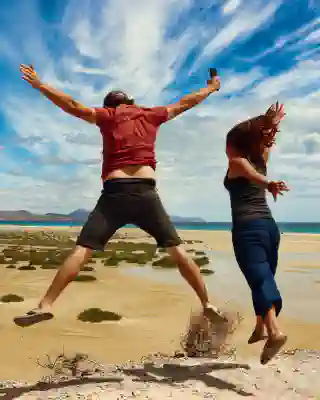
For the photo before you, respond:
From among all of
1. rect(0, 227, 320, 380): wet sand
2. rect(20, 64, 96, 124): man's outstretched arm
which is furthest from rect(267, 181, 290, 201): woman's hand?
rect(0, 227, 320, 380): wet sand

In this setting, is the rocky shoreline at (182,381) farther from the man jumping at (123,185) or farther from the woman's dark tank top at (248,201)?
the woman's dark tank top at (248,201)

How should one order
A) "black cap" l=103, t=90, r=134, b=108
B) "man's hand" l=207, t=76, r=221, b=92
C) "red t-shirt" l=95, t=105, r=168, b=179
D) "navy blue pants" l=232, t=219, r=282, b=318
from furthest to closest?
"man's hand" l=207, t=76, r=221, b=92 < "black cap" l=103, t=90, r=134, b=108 < "red t-shirt" l=95, t=105, r=168, b=179 < "navy blue pants" l=232, t=219, r=282, b=318

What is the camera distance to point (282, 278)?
21.8 metres

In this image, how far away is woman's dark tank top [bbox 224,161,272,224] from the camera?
A: 4.88 metres

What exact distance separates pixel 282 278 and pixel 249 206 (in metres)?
17.8

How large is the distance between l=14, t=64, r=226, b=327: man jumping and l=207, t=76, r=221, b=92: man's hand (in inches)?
24.0

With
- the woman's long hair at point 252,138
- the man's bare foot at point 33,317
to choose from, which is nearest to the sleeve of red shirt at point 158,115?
the woman's long hair at point 252,138

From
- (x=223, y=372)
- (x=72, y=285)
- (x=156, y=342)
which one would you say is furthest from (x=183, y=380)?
(x=72, y=285)

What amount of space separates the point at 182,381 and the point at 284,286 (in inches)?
569

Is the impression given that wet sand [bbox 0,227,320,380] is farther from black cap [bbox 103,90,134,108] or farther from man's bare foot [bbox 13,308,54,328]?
black cap [bbox 103,90,134,108]

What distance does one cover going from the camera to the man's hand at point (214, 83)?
529cm

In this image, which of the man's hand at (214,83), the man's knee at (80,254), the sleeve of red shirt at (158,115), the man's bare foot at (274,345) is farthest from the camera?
the man's hand at (214,83)

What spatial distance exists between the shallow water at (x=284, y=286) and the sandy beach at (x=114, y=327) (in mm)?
196

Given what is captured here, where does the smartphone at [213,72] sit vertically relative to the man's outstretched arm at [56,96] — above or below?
above
